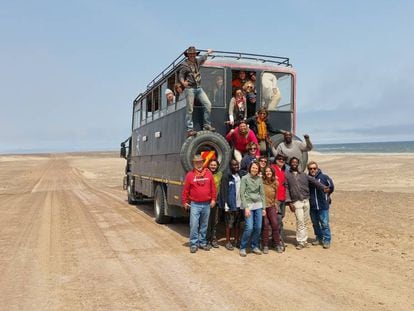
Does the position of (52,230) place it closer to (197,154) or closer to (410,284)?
(197,154)

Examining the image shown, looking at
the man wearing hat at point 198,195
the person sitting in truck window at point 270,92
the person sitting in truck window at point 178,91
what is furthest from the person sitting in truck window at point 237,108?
the man wearing hat at point 198,195

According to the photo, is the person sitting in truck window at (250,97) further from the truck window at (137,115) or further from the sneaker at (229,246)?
the truck window at (137,115)

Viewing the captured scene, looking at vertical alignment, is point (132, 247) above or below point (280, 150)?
below

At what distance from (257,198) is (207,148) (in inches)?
63.5

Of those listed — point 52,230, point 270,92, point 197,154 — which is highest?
point 270,92

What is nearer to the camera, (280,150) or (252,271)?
(252,271)

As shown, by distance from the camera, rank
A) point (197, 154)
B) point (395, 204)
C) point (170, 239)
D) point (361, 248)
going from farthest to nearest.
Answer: point (395, 204)
point (170, 239)
point (197, 154)
point (361, 248)

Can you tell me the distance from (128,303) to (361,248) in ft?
16.0

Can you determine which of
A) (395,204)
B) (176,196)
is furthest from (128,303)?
(395,204)

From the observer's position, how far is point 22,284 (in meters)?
6.16

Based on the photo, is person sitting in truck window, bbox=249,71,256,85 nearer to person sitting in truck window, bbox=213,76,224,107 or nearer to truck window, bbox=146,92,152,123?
person sitting in truck window, bbox=213,76,224,107

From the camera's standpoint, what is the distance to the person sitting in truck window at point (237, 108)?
9180 millimetres

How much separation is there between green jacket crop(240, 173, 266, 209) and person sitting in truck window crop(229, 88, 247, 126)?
1739 mm

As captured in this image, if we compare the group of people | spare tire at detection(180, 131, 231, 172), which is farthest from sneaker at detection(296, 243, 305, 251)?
spare tire at detection(180, 131, 231, 172)
